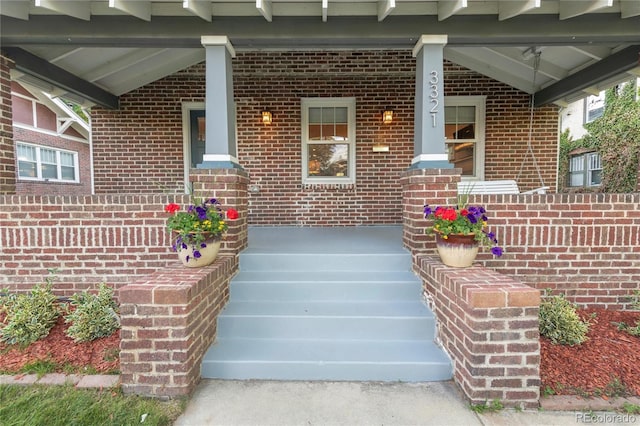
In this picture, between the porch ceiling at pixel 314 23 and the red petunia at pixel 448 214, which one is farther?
the porch ceiling at pixel 314 23

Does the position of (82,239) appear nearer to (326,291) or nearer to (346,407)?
(326,291)

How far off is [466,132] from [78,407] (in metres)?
6.15

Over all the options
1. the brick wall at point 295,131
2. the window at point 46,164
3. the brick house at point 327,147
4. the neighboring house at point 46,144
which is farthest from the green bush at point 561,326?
the window at point 46,164

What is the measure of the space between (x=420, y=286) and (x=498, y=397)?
1072 millimetres

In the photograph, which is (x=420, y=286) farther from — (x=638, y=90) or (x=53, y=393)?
(x=638, y=90)

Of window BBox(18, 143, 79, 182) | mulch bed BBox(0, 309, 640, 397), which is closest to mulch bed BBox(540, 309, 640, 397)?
mulch bed BBox(0, 309, 640, 397)

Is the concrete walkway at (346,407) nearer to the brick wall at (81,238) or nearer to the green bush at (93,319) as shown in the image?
the green bush at (93,319)

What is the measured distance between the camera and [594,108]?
9898mm

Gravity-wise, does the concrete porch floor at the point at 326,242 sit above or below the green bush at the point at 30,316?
above

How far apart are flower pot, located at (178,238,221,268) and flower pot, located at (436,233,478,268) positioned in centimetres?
190

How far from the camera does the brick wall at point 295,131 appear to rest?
5523 mm

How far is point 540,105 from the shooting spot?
5488 millimetres

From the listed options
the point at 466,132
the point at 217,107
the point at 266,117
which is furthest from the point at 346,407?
the point at 466,132

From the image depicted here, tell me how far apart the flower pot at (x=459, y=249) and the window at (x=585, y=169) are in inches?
369
